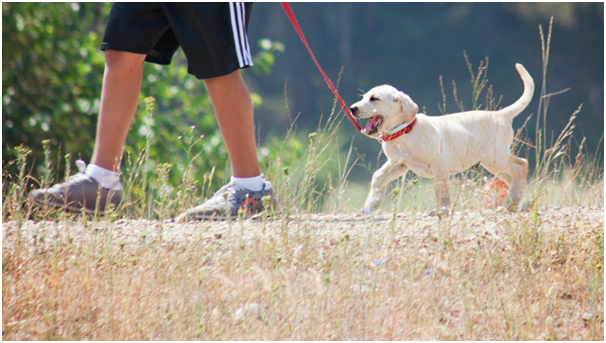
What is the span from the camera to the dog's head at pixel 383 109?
2516 millimetres

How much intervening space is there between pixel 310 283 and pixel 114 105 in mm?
1283

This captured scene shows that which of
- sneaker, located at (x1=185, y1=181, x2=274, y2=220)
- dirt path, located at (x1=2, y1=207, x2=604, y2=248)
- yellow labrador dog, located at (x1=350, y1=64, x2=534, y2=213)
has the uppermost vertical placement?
yellow labrador dog, located at (x1=350, y1=64, x2=534, y2=213)

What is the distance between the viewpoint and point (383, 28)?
16.0 meters

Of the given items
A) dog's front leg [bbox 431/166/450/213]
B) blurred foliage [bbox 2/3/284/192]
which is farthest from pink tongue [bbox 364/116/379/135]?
blurred foliage [bbox 2/3/284/192]

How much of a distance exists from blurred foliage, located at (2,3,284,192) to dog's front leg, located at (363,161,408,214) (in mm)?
2005

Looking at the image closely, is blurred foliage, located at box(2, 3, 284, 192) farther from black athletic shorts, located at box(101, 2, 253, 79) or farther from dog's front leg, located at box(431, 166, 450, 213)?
dog's front leg, located at box(431, 166, 450, 213)

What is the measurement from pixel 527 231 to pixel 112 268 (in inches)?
59.4

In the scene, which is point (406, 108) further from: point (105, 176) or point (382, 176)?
point (105, 176)

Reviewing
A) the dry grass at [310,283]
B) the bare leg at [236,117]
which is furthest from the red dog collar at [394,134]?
the bare leg at [236,117]

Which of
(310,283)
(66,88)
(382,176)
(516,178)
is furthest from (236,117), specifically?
(66,88)

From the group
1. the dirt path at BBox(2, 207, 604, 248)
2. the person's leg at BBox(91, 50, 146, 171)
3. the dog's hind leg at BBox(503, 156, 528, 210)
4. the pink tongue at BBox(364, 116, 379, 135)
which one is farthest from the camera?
the dog's hind leg at BBox(503, 156, 528, 210)

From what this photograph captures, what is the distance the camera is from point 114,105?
7.79ft

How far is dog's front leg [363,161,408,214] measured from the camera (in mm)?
2569

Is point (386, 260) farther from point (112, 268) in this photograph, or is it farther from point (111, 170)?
point (111, 170)
